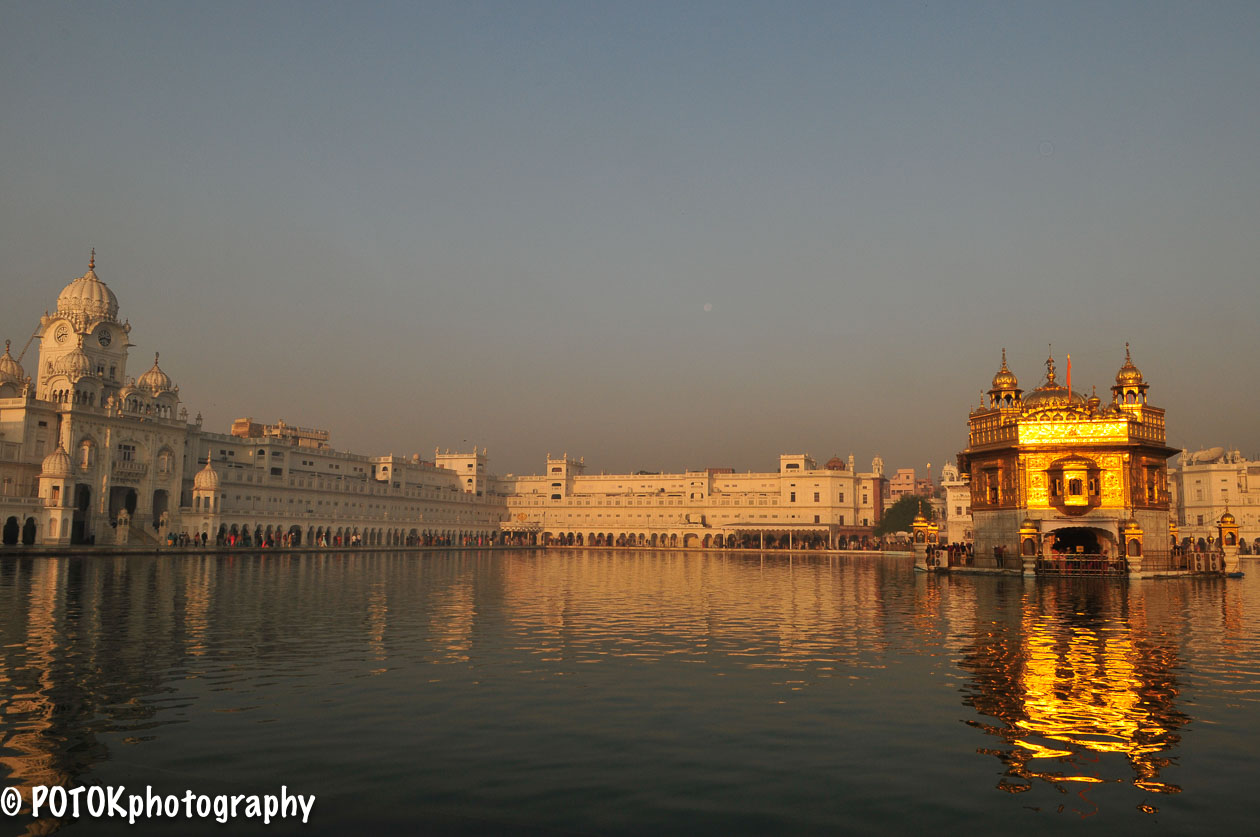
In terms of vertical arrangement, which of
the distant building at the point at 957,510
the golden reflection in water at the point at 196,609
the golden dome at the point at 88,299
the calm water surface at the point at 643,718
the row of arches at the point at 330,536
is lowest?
the calm water surface at the point at 643,718

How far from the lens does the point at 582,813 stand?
7.75 metres

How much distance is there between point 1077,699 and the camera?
1250 centimetres

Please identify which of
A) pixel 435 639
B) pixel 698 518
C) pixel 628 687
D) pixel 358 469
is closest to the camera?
pixel 628 687

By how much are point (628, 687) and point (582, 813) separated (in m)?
5.59

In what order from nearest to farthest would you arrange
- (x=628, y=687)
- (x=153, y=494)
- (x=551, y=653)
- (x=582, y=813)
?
(x=582, y=813) → (x=628, y=687) → (x=551, y=653) → (x=153, y=494)

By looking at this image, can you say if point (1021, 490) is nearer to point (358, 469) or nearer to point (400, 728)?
point (400, 728)

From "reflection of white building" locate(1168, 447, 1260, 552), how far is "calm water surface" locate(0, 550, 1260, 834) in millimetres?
87157

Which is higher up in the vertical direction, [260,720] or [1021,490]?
[1021,490]

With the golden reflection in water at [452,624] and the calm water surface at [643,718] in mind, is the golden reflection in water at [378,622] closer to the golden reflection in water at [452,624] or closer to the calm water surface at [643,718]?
the calm water surface at [643,718]

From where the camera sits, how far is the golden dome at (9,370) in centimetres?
6962

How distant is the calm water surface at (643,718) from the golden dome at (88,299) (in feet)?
192

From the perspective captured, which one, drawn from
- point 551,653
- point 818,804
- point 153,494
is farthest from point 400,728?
point 153,494

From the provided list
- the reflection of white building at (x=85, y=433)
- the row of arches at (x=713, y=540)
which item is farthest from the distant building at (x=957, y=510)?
the reflection of white building at (x=85, y=433)

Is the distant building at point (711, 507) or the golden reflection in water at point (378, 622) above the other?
the distant building at point (711, 507)
